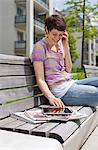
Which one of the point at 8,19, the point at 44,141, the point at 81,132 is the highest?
the point at 8,19

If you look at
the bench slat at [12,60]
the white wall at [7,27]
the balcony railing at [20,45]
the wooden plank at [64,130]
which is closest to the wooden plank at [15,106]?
the bench slat at [12,60]

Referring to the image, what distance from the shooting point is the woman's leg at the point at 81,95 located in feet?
12.9

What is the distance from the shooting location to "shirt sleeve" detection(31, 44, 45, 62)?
12.3 feet

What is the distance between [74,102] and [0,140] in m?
2.16

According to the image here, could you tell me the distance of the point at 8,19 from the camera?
35.7 meters

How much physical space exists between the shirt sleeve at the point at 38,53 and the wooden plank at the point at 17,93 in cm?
32

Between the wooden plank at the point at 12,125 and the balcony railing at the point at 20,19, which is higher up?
the balcony railing at the point at 20,19

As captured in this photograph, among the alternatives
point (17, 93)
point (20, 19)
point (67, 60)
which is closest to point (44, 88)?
point (17, 93)

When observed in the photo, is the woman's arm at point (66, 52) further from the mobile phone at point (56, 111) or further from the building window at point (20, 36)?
the building window at point (20, 36)

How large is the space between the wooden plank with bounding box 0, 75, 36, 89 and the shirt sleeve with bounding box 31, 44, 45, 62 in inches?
8.9

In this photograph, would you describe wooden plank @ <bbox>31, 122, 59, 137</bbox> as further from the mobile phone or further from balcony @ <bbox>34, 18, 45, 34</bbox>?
balcony @ <bbox>34, 18, 45, 34</bbox>

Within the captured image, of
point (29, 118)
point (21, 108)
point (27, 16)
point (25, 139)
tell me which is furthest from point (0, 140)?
point (27, 16)

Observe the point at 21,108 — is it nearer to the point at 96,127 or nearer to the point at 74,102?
the point at 74,102

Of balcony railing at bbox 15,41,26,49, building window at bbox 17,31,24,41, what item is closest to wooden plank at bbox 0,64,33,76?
balcony railing at bbox 15,41,26,49
